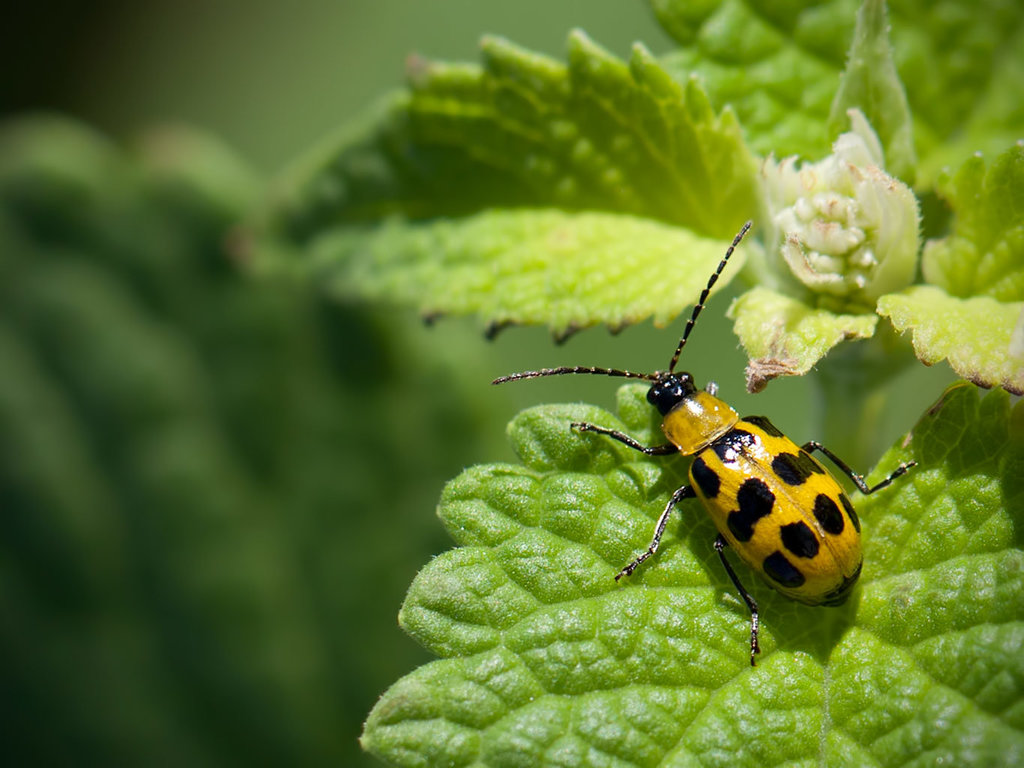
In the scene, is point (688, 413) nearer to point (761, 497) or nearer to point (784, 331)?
point (761, 497)

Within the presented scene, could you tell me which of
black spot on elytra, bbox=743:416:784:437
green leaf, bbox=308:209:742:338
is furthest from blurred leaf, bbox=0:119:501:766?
black spot on elytra, bbox=743:416:784:437

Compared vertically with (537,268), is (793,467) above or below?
below

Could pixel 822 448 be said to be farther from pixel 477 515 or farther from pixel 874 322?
pixel 477 515

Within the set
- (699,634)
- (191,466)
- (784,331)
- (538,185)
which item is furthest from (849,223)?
(191,466)

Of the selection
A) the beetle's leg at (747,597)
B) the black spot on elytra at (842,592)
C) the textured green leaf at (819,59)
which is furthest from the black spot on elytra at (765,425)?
the textured green leaf at (819,59)

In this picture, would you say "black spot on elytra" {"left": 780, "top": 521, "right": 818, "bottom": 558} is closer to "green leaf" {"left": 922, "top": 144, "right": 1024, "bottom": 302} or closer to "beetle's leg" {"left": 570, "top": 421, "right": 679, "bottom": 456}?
"beetle's leg" {"left": 570, "top": 421, "right": 679, "bottom": 456}

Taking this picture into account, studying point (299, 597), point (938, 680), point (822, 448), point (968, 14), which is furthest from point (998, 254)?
point (299, 597)

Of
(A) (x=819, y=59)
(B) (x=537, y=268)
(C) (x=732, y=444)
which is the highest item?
(A) (x=819, y=59)
